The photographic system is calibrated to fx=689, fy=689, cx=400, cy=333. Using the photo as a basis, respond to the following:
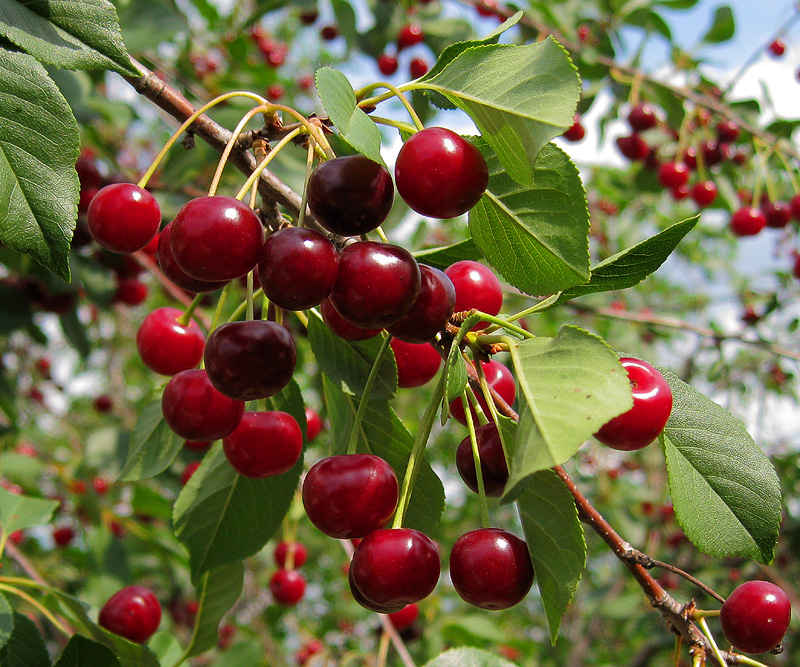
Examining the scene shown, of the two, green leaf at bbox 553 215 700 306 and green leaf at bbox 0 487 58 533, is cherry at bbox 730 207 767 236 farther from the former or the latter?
green leaf at bbox 0 487 58 533

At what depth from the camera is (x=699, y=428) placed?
98cm

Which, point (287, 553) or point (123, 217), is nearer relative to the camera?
point (123, 217)

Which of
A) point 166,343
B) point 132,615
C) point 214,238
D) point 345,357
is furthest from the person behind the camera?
point 132,615

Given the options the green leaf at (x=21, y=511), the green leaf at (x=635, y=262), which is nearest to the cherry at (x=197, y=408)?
the green leaf at (x=635, y=262)

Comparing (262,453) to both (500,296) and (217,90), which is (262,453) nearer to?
(500,296)

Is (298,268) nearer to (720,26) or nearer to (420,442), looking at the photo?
(420,442)

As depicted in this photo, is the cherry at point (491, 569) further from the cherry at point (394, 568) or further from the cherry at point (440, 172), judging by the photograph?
the cherry at point (440, 172)

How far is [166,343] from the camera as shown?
1.32m

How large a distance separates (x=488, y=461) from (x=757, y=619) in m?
A: 0.46

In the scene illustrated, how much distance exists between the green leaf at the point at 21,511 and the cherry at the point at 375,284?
1.25m

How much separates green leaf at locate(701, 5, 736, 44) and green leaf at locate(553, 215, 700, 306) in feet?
11.8

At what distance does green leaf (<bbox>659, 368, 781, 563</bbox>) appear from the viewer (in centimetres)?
94

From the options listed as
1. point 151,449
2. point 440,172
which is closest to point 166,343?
point 151,449

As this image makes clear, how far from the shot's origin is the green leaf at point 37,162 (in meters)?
0.93
